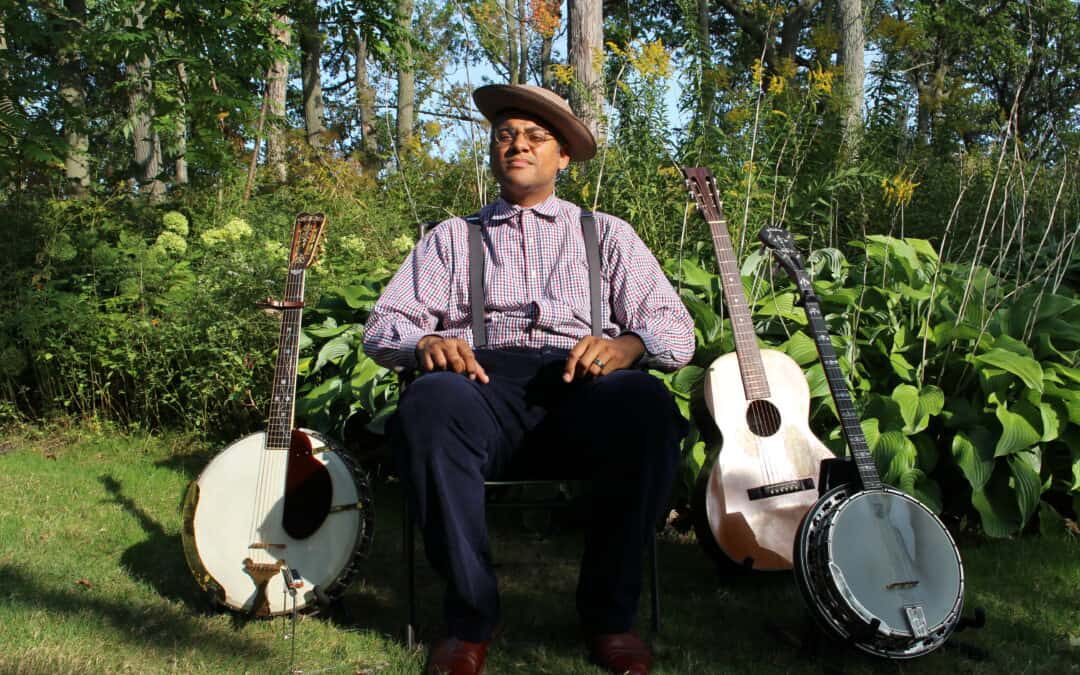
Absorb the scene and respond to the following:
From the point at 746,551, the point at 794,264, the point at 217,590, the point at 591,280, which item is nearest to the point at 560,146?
the point at 591,280

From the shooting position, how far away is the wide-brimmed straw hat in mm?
3137

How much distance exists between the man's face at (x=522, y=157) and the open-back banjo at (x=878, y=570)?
1.37 m

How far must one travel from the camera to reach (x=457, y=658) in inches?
101

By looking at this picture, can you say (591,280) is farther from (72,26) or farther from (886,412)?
(72,26)

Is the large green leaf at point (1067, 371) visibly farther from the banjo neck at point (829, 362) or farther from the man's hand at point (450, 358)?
the man's hand at point (450, 358)

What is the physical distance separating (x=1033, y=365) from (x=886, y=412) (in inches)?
21.7

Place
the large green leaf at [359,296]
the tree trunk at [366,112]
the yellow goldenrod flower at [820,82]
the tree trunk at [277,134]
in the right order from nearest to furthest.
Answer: the large green leaf at [359,296], the yellow goldenrod flower at [820,82], the tree trunk at [277,134], the tree trunk at [366,112]

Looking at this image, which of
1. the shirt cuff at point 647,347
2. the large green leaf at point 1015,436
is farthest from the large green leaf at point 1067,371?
the shirt cuff at point 647,347

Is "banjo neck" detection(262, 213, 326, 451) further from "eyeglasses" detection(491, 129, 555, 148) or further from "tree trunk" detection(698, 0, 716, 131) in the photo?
"tree trunk" detection(698, 0, 716, 131)

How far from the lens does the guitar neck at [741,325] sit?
3.18m

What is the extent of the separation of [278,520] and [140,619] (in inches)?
21.4

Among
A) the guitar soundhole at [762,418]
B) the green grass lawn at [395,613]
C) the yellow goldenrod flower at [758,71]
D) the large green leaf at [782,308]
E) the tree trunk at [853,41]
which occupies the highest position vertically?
the tree trunk at [853,41]

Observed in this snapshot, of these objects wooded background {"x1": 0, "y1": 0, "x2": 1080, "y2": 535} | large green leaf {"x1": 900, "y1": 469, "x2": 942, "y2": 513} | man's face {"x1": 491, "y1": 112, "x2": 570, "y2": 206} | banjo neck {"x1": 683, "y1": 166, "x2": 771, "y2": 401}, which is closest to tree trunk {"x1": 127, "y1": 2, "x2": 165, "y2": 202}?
wooded background {"x1": 0, "y1": 0, "x2": 1080, "y2": 535}

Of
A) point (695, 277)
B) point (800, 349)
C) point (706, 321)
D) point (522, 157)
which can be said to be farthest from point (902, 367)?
point (522, 157)
